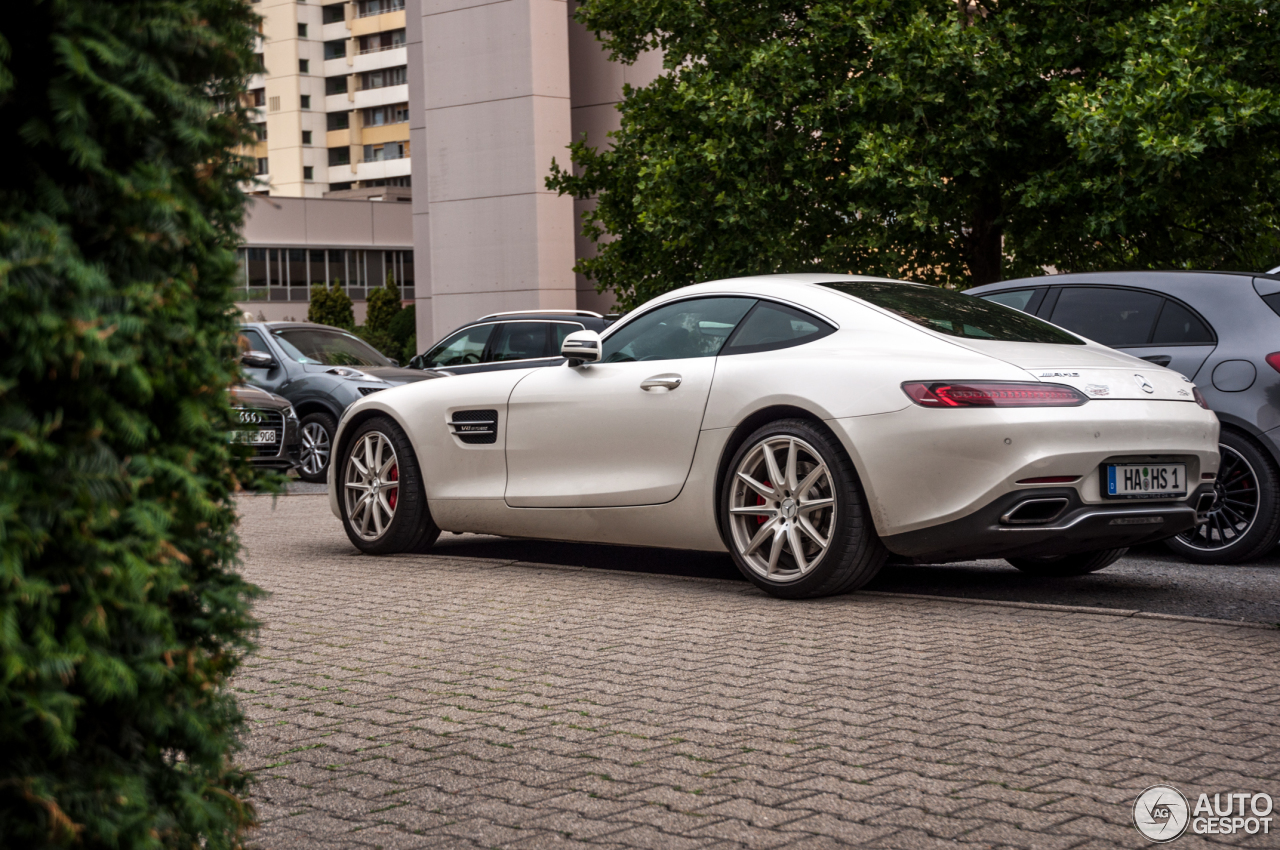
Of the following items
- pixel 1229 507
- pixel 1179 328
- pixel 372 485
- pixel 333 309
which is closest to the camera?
pixel 1229 507

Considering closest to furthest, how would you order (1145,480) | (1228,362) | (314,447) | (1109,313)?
(1145,480), (1228,362), (1109,313), (314,447)

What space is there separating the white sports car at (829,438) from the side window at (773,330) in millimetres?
12

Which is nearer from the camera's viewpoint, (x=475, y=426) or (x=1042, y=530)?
(x=1042, y=530)

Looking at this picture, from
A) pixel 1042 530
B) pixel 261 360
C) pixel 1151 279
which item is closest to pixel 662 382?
pixel 1042 530

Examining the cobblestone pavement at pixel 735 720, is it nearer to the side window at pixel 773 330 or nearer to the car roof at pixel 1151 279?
the side window at pixel 773 330

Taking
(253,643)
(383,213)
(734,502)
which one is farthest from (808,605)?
(383,213)

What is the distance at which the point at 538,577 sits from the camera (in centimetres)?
728

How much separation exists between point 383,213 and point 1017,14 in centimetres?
5660

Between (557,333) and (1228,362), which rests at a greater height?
(557,333)

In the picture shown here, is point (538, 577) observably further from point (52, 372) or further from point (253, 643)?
point (52, 372)

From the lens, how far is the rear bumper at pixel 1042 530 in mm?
5859

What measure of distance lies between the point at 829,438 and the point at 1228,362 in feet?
9.41

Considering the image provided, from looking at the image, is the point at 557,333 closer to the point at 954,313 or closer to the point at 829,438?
the point at 954,313

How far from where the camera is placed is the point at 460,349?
16312mm
